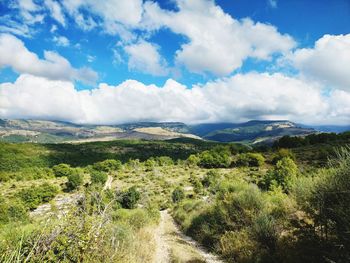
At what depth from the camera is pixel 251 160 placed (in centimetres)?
6362

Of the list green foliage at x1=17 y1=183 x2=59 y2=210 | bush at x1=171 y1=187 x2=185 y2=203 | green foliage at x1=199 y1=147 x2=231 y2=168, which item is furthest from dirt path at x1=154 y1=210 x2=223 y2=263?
green foliage at x1=199 y1=147 x2=231 y2=168

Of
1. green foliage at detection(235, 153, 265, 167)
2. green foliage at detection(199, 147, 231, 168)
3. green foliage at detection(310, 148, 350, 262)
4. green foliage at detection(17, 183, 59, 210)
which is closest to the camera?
green foliage at detection(310, 148, 350, 262)

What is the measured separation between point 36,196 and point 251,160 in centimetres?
4951

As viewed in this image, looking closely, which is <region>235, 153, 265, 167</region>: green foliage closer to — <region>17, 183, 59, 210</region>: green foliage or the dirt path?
<region>17, 183, 59, 210</region>: green foliage

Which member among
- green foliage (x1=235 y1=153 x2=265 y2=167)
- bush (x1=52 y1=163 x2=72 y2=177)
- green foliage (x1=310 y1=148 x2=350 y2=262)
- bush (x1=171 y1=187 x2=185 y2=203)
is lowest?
bush (x1=52 y1=163 x2=72 y2=177)

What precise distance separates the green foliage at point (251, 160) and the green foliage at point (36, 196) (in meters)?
46.2

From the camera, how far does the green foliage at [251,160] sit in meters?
62.0

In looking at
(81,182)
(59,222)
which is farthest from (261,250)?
(81,182)

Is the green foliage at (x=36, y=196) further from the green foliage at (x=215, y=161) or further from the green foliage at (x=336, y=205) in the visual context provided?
the green foliage at (x=336, y=205)

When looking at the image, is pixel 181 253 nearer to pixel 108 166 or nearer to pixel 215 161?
pixel 215 161

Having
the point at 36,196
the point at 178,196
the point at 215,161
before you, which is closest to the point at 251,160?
the point at 215,161

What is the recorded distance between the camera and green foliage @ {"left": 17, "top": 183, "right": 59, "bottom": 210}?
1649 inches

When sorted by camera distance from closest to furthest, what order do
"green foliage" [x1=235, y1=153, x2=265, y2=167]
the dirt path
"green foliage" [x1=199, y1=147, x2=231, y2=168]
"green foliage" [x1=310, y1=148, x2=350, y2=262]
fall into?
"green foliage" [x1=310, y1=148, x2=350, y2=262] < the dirt path < "green foliage" [x1=235, y1=153, x2=265, y2=167] < "green foliage" [x1=199, y1=147, x2=231, y2=168]

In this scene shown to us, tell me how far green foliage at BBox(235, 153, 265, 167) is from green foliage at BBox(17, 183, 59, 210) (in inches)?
1818
